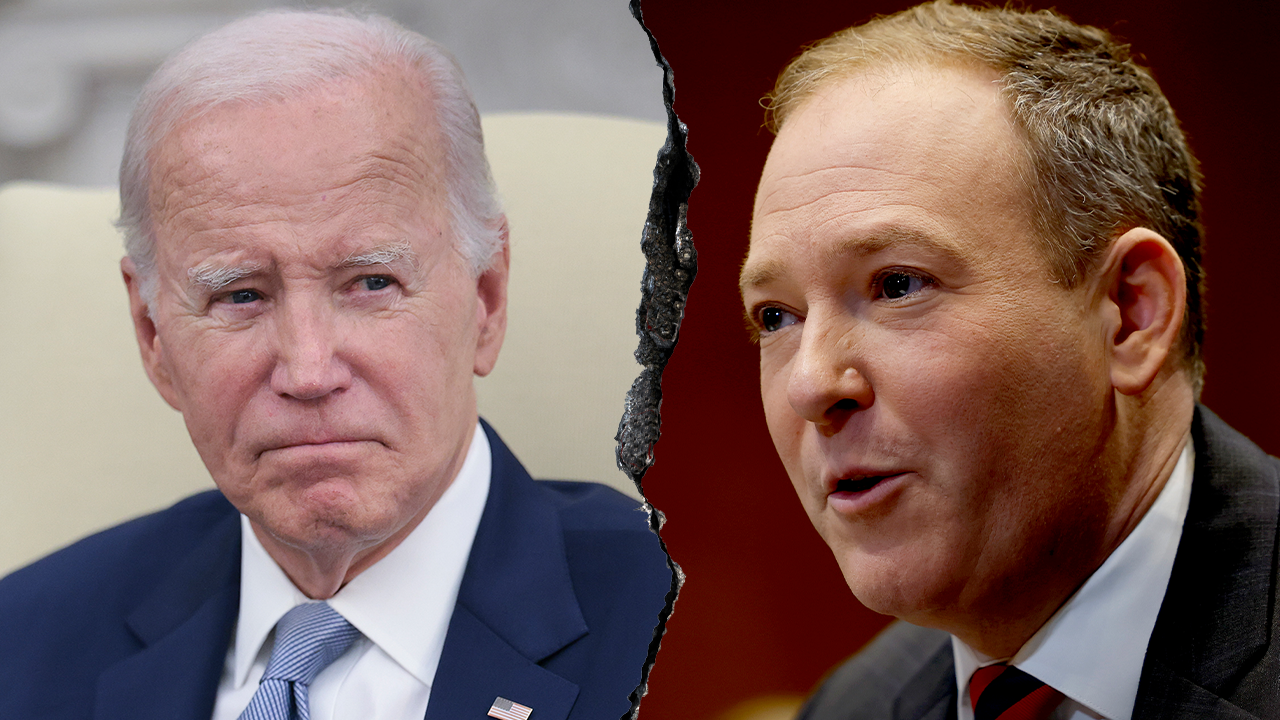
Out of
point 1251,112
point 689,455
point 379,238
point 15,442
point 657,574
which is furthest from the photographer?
point 1251,112

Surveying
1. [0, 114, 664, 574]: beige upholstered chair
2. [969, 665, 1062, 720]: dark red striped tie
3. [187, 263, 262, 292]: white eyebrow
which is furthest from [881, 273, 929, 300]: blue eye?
[187, 263, 262, 292]: white eyebrow

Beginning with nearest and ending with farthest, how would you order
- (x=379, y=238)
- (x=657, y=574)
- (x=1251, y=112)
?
(x=379, y=238), (x=657, y=574), (x=1251, y=112)

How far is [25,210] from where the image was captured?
1.36 metres

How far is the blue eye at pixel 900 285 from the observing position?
1168 millimetres

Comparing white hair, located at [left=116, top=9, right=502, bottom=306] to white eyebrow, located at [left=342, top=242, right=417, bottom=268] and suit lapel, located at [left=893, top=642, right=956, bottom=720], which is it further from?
suit lapel, located at [left=893, top=642, right=956, bottom=720]

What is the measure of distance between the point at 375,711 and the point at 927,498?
2.06ft

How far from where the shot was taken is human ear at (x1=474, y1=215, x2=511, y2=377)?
110cm

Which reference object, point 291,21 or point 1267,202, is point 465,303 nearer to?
point 291,21

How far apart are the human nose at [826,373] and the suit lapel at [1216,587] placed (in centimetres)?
48

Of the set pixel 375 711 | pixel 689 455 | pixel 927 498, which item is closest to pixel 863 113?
pixel 927 498

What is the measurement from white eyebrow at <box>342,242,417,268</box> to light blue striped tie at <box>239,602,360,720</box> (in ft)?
1.19

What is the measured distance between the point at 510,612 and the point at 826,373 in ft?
1.36

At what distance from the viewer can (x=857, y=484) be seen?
1204 millimetres

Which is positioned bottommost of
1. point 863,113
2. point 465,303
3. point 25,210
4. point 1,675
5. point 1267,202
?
point 1,675
